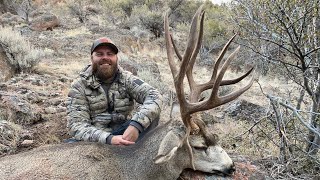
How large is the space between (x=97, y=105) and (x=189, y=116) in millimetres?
1726

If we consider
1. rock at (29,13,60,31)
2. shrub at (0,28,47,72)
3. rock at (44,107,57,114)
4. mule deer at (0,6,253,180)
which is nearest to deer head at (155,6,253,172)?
mule deer at (0,6,253,180)

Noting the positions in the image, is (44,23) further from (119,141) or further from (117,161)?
(117,161)

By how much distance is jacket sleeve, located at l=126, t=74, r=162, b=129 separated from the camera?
14.9 ft

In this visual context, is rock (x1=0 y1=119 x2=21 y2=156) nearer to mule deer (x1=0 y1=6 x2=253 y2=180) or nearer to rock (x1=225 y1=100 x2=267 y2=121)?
mule deer (x1=0 y1=6 x2=253 y2=180)

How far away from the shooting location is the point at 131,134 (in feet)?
14.1

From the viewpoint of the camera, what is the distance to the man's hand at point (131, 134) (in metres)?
4.25

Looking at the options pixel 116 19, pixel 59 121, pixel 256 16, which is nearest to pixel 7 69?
pixel 59 121

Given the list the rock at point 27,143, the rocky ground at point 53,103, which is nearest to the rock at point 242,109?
the rocky ground at point 53,103

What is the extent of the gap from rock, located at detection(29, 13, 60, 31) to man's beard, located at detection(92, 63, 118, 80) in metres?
14.1

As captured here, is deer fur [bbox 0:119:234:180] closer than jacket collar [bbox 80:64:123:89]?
Yes

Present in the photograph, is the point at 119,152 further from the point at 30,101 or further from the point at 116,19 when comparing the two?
the point at 116,19

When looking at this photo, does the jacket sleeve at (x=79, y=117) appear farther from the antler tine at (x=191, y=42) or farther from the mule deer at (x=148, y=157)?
the antler tine at (x=191, y=42)

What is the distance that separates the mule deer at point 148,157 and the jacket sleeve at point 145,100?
0.68 m

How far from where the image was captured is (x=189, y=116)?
3.61m
